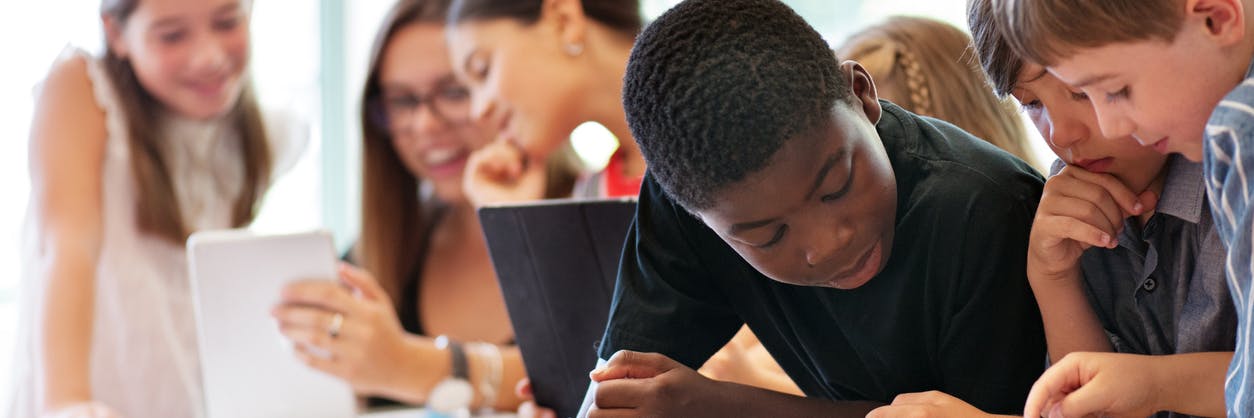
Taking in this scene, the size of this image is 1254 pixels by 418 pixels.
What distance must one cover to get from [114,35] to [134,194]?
9.4 inches

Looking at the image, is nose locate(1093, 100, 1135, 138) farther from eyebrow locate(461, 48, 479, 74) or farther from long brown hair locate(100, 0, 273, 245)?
long brown hair locate(100, 0, 273, 245)

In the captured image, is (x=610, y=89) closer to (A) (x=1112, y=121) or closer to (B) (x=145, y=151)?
(B) (x=145, y=151)

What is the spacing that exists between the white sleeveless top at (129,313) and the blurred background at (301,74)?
0.39 meters

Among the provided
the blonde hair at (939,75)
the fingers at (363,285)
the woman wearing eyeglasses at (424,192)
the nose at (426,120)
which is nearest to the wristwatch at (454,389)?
the woman wearing eyeglasses at (424,192)

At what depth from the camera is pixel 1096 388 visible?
0.66 metres

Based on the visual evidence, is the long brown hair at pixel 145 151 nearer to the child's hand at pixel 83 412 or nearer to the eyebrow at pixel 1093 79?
the child's hand at pixel 83 412

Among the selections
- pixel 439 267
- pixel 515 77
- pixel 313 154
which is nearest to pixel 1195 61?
pixel 515 77

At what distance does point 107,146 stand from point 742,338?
96 centimetres

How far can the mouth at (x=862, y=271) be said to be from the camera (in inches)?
27.2

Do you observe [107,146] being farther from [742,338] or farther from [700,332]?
[700,332]

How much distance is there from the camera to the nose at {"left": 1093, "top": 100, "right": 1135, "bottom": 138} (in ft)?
2.16

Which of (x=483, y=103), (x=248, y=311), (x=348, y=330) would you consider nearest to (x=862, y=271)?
(x=248, y=311)

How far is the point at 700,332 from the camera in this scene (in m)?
0.84

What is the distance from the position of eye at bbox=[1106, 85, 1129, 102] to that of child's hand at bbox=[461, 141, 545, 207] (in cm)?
107
